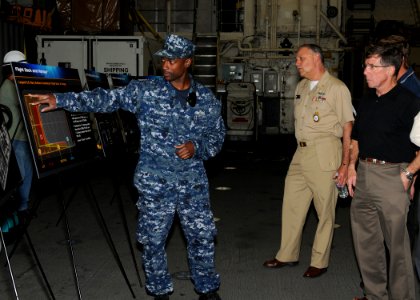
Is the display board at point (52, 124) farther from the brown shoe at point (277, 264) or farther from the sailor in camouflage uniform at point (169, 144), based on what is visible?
the brown shoe at point (277, 264)

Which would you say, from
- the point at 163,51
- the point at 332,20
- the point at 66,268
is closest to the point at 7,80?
the point at 66,268

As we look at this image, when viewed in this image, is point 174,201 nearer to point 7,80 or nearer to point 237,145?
point 7,80

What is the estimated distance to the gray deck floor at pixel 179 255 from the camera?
4422 millimetres

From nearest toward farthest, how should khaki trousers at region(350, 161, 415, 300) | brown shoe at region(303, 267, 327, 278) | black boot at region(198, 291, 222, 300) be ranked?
khaki trousers at region(350, 161, 415, 300)
black boot at region(198, 291, 222, 300)
brown shoe at region(303, 267, 327, 278)

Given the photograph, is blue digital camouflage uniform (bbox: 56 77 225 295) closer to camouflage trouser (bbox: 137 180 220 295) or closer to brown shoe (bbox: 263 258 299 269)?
camouflage trouser (bbox: 137 180 220 295)

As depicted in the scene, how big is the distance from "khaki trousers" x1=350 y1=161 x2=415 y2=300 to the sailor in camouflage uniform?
103cm

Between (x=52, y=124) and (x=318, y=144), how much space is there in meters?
2.16

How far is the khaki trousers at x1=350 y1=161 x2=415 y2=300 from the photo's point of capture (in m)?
3.59

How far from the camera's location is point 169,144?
3.73 m

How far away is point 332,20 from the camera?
1797 cm

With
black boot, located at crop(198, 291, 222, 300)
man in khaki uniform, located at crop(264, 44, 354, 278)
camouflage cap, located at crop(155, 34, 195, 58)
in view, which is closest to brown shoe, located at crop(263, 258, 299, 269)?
→ man in khaki uniform, located at crop(264, 44, 354, 278)

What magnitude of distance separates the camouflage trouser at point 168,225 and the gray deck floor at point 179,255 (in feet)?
1.59

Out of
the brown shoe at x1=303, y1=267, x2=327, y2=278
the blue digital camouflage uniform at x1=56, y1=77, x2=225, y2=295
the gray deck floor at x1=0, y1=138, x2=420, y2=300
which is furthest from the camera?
the brown shoe at x1=303, y1=267, x2=327, y2=278

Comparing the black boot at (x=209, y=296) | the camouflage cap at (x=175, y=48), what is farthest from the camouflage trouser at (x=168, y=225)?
the camouflage cap at (x=175, y=48)
